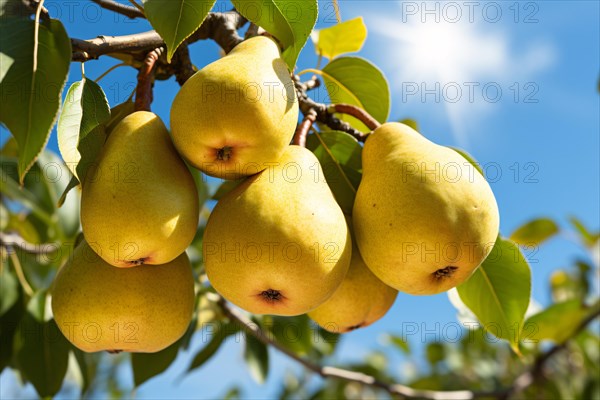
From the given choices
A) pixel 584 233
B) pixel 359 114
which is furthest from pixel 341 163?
pixel 584 233

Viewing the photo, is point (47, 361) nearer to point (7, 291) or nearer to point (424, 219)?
point (7, 291)

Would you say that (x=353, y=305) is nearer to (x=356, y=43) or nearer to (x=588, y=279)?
(x=356, y=43)

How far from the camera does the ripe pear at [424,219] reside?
3.36 ft

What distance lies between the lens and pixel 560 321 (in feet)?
8.27

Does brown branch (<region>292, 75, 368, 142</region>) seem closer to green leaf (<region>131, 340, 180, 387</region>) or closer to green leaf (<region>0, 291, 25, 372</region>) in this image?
green leaf (<region>131, 340, 180, 387</region>)

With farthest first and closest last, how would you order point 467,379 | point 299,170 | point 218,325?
point 467,379 → point 218,325 → point 299,170

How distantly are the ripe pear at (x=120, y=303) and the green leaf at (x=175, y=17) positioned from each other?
0.44m

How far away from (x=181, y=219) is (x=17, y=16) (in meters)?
0.46

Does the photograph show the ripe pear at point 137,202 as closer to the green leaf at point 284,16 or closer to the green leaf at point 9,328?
the green leaf at point 284,16

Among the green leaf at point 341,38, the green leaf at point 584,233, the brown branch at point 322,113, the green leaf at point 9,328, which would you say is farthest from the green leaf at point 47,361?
the green leaf at point 584,233

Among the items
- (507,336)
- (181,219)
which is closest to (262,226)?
(181,219)

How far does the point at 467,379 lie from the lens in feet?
12.1

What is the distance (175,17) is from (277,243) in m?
0.44

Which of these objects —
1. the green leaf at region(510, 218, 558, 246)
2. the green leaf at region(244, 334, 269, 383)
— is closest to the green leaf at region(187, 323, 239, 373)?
the green leaf at region(244, 334, 269, 383)
